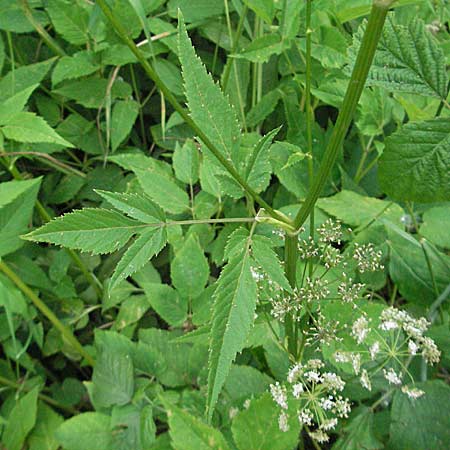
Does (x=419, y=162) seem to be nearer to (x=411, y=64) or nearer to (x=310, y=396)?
(x=411, y=64)

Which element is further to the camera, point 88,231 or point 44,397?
point 44,397

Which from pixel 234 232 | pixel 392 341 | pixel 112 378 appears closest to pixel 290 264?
pixel 234 232

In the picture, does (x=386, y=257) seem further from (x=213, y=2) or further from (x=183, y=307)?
(x=213, y=2)

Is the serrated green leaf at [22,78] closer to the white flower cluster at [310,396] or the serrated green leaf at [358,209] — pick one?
the serrated green leaf at [358,209]

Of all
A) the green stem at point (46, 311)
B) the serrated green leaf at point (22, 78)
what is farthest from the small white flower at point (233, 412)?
the serrated green leaf at point (22, 78)

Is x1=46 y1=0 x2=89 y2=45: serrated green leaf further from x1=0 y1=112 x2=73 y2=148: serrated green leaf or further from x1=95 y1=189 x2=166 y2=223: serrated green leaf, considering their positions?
x1=95 y1=189 x2=166 y2=223: serrated green leaf

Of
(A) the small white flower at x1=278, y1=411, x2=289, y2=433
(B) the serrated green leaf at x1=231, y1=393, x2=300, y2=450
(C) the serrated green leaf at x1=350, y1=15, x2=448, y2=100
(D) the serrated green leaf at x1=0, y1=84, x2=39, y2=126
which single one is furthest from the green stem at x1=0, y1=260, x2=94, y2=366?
(C) the serrated green leaf at x1=350, y1=15, x2=448, y2=100

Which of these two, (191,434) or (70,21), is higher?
(70,21)
